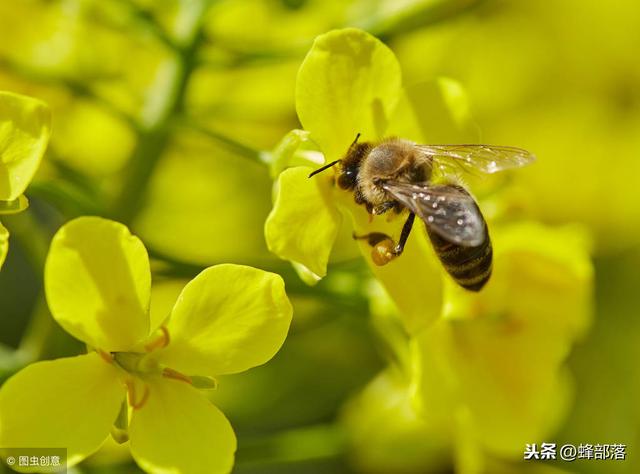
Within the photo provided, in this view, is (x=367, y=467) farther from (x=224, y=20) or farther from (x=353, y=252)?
(x=224, y=20)

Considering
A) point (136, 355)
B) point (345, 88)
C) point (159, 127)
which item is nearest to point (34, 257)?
point (159, 127)

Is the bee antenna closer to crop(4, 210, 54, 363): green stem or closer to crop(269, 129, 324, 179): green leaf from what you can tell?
crop(269, 129, 324, 179): green leaf

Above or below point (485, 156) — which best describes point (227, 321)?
below

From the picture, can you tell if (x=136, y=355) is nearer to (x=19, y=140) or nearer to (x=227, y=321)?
(x=227, y=321)

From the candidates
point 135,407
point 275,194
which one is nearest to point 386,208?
point 275,194

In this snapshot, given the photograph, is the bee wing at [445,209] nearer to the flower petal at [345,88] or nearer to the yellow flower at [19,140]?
the flower petal at [345,88]
